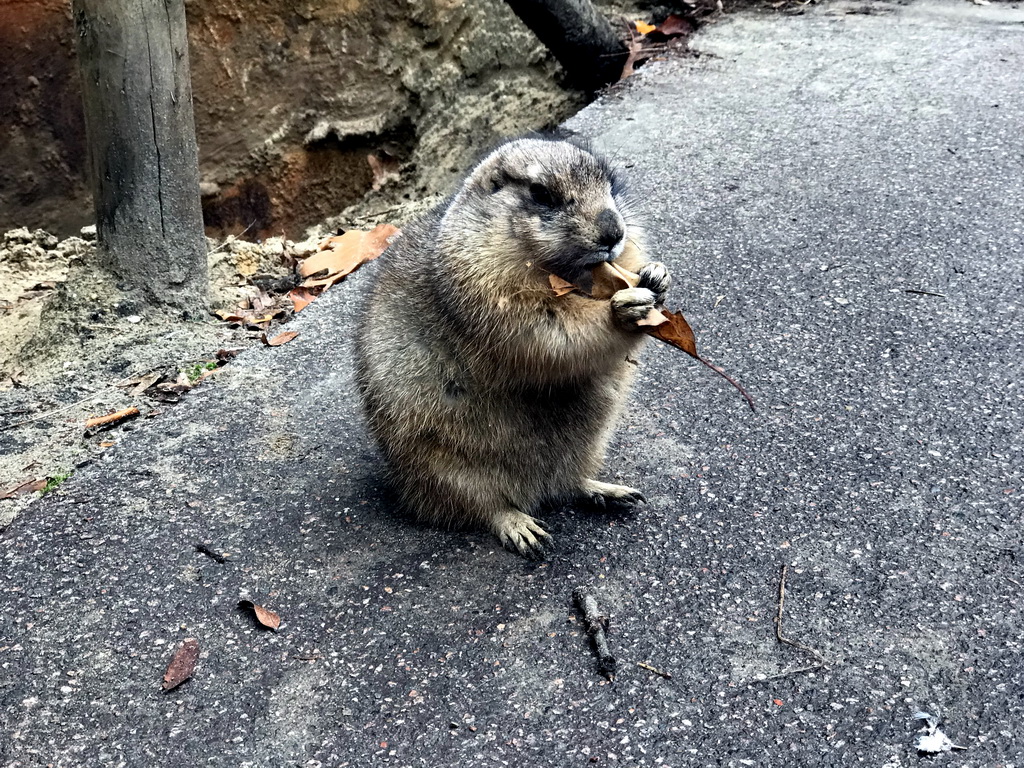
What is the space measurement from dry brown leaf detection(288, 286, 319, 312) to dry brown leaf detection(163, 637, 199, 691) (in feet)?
9.46

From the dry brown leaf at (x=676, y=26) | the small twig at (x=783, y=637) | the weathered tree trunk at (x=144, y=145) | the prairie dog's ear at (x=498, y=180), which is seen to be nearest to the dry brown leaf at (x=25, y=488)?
the weathered tree trunk at (x=144, y=145)

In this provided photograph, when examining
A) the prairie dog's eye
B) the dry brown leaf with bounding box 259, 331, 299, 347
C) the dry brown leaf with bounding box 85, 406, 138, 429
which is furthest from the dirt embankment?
the prairie dog's eye

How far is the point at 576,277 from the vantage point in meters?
3.49

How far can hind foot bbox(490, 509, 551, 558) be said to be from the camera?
143 inches

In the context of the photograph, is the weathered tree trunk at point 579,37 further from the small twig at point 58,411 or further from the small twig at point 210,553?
the small twig at point 210,553

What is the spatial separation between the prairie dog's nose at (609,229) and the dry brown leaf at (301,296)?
2.88 metres

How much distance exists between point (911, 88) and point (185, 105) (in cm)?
543

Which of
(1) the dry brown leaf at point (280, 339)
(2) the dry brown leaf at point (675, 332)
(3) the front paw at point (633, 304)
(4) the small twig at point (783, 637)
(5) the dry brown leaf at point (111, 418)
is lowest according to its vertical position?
(5) the dry brown leaf at point (111, 418)

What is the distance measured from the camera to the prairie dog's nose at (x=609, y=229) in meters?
3.35

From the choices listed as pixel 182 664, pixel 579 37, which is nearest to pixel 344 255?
pixel 579 37

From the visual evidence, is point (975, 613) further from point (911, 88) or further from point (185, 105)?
point (911, 88)


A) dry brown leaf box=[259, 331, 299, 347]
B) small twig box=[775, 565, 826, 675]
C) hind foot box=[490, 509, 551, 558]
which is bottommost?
dry brown leaf box=[259, 331, 299, 347]

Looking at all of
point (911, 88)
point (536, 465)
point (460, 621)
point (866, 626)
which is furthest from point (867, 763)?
point (911, 88)

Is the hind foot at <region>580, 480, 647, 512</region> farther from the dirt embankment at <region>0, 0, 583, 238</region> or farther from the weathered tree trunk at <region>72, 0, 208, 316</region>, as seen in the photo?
the dirt embankment at <region>0, 0, 583, 238</region>
